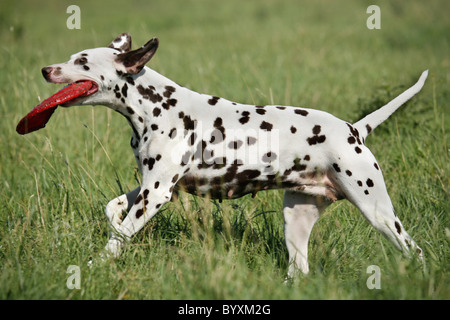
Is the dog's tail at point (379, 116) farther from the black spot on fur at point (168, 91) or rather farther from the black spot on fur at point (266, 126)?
the black spot on fur at point (168, 91)

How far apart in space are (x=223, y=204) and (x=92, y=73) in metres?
1.55

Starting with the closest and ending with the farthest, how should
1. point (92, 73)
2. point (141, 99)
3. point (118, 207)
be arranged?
1. point (92, 73)
2. point (141, 99)
3. point (118, 207)

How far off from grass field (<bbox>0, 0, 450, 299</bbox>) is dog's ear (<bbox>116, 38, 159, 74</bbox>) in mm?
972

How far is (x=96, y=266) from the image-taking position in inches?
134

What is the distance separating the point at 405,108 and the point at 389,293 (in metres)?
3.55

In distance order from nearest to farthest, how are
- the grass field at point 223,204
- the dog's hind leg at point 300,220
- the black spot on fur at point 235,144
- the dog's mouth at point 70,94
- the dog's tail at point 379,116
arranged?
the grass field at point 223,204, the dog's mouth at point 70,94, the black spot on fur at point 235,144, the dog's tail at point 379,116, the dog's hind leg at point 300,220

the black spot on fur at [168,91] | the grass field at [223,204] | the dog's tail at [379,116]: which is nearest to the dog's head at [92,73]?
the black spot on fur at [168,91]

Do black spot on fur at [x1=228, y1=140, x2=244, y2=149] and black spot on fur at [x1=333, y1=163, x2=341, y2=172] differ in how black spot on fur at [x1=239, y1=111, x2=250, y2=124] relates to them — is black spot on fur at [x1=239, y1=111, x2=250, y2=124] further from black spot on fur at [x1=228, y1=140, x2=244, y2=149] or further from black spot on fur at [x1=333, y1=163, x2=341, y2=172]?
black spot on fur at [x1=333, y1=163, x2=341, y2=172]

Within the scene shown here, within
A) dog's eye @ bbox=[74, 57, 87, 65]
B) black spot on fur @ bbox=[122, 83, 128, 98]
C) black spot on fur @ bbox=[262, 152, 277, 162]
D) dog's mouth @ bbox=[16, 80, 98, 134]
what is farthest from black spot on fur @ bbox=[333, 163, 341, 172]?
dog's eye @ bbox=[74, 57, 87, 65]

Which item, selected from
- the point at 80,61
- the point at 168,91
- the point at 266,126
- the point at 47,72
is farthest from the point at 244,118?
the point at 47,72

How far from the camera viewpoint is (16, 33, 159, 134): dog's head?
3.36 meters

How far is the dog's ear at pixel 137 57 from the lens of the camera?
3377 mm

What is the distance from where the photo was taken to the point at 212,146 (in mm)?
3494

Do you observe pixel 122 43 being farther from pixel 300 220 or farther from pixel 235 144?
pixel 300 220
